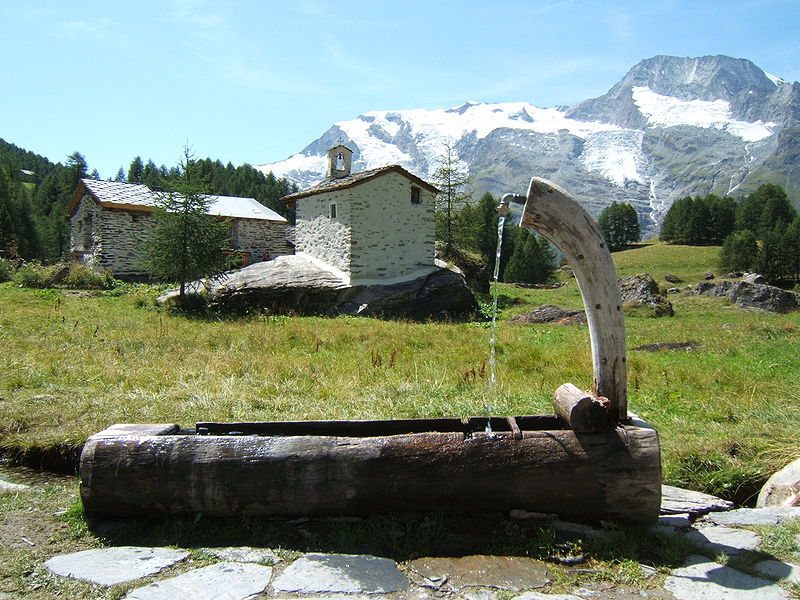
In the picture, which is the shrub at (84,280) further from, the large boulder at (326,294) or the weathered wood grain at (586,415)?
the weathered wood grain at (586,415)

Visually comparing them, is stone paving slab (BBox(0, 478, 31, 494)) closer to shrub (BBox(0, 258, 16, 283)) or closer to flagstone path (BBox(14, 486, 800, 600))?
flagstone path (BBox(14, 486, 800, 600))

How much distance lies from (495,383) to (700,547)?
4.23 metres

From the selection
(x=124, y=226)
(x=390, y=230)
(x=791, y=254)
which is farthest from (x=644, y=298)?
(x=791, y=254)

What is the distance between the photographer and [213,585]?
2.86m

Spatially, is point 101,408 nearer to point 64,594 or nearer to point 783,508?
point 64,594

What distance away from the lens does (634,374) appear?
859 centimetres

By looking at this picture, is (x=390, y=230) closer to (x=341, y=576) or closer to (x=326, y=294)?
(x=326, y=294)

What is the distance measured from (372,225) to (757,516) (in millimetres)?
17991

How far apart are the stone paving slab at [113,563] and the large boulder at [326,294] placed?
15397mm

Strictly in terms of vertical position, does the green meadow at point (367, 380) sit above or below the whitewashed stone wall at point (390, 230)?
below

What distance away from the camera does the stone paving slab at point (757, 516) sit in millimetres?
3631

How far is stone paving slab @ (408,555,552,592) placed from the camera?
2.97 metres

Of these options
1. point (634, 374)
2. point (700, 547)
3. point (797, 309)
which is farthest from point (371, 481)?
point (797, 309)

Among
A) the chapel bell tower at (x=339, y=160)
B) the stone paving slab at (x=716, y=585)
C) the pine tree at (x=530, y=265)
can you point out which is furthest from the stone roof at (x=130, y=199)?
the pine tree at (x=530, y=265)
